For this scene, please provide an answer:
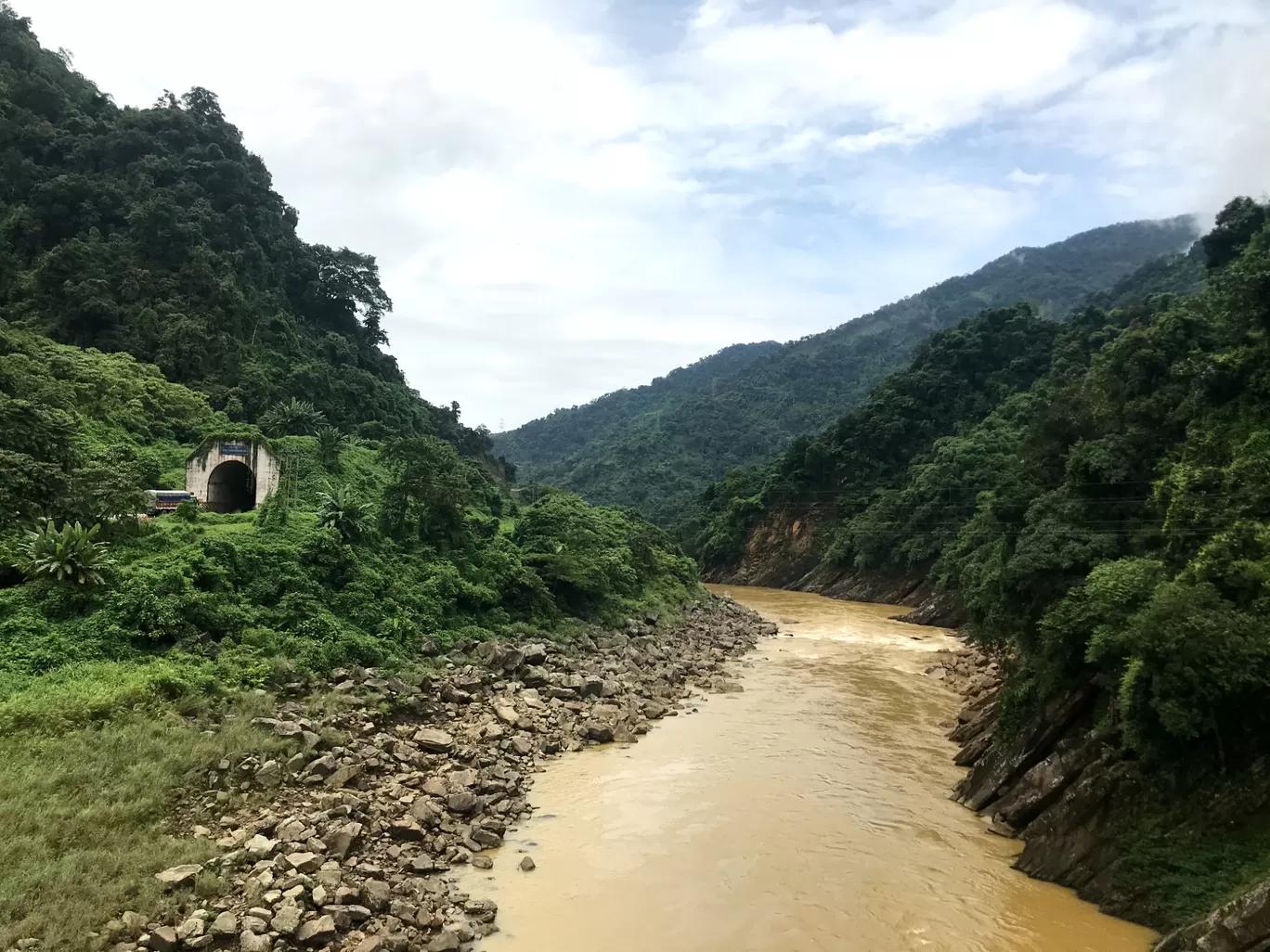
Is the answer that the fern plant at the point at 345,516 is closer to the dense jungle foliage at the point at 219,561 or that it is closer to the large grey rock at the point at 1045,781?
the dense jungle foliage at the point at 219,561

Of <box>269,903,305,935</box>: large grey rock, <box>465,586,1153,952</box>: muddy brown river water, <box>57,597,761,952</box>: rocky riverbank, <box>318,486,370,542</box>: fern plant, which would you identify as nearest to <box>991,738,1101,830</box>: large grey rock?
<box>465,586,1153,952</box>: muddy brown river water

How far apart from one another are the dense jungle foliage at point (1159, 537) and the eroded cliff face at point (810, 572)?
630 cm

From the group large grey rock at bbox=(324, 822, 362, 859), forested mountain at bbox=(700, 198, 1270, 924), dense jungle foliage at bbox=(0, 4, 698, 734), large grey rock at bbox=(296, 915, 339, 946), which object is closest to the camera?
large grey rock at bbox=(296, 915, 339, 946)

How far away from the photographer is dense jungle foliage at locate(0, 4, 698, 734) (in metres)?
14.7

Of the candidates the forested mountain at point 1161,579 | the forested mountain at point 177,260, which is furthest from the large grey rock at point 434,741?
the forested mountain at point 177,260

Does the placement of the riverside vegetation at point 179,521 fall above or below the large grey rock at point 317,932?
above

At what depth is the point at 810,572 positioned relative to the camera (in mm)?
57625

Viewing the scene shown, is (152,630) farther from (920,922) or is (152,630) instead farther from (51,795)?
(920,922)

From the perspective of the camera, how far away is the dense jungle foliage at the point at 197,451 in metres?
14.7

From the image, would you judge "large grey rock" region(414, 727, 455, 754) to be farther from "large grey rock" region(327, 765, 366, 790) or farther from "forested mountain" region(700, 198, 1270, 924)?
"forested mountain" region(700, 198, 1270, 924)

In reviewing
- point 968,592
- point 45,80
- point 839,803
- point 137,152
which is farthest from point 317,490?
point 45,80

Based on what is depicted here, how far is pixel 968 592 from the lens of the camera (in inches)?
861

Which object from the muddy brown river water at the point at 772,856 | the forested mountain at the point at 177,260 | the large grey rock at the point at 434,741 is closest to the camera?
the muddy brown river water at the point at 772,856

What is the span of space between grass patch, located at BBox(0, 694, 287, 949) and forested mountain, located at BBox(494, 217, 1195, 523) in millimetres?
74704
